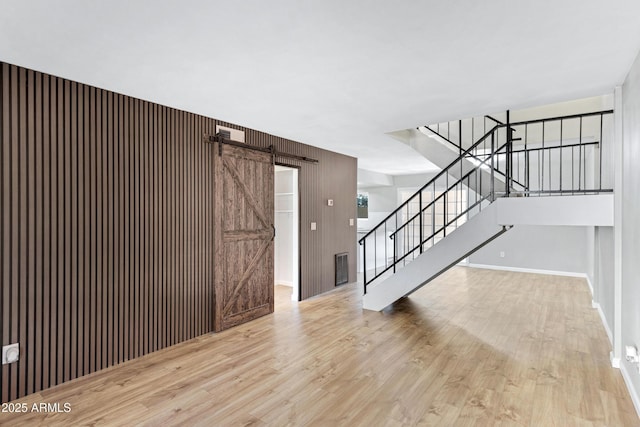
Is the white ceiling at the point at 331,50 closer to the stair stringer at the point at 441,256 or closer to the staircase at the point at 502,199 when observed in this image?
the staircase at the point at 502,199

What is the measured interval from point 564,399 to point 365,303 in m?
2.55

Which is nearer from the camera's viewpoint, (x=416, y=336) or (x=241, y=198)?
(x=416, y=336)

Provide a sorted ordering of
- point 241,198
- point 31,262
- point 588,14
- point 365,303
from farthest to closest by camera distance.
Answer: point 365,303
point 241,198
point 31,262
point 588,14

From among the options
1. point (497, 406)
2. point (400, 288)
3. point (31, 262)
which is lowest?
point (497, 406)

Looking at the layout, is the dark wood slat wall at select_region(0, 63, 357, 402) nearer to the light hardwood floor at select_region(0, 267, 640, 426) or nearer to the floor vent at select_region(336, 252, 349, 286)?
the light hardwood floor at select_region(0, 267, 640, 426)

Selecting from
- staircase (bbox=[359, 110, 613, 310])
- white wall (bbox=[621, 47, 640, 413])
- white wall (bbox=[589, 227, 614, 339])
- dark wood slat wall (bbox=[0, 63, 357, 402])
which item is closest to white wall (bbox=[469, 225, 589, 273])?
staircase (bbox=[359, 110, 613, 310])

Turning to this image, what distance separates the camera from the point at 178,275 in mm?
3605

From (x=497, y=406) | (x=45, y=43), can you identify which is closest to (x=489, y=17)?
(x=497, y=406)

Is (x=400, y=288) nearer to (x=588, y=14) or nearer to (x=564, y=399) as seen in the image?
(x=564, y=399)

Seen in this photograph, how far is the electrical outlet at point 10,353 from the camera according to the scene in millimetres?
2465

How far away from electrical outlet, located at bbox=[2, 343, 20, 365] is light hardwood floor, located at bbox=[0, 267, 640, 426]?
1.05 feet

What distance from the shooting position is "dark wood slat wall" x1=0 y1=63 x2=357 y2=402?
2539mm

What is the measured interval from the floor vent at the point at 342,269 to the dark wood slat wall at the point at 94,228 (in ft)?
8.82

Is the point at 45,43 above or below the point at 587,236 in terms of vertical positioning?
above
